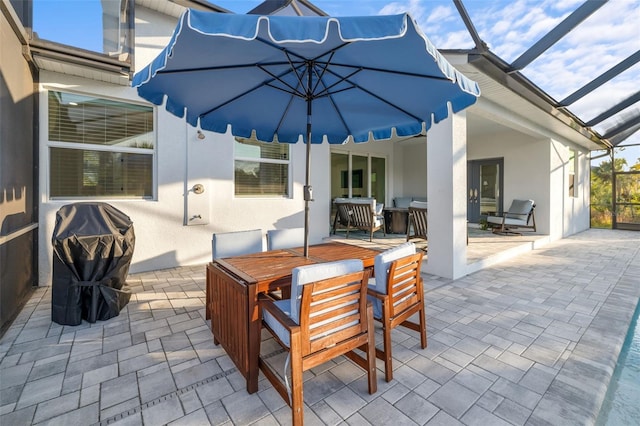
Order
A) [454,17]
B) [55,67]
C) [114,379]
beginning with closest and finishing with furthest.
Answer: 1. [114,379]
2. [55,67]
3. [454,17]

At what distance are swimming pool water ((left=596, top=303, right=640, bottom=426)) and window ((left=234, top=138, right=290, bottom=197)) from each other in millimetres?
5148

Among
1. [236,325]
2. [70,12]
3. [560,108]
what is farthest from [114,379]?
[560,108]

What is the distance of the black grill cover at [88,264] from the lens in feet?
8.75

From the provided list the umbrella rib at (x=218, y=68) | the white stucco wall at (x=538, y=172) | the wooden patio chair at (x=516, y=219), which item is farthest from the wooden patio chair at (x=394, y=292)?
the white stucco wall at (x=538, y=172)

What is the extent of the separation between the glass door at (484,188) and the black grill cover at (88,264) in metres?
9.30

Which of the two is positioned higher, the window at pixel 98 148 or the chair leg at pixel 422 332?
the window at pixel 98 148

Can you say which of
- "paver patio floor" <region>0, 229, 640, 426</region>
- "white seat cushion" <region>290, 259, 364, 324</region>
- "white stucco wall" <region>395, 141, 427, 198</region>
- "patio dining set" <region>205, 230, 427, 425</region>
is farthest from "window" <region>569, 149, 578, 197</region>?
"white seat cushion" <region>290, 259, 364, 324</region>

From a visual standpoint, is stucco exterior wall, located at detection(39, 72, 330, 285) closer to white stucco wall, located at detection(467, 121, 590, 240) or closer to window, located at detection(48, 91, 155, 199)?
window, located at detection(48, 91, 155, 199)

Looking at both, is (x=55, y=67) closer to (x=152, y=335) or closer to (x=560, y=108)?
(x=152, y=335)

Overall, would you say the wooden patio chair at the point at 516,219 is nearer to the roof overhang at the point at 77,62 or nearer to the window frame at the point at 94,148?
the window frame at the point at 94,148

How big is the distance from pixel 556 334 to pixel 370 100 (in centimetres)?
274

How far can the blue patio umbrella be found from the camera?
4.53 feet

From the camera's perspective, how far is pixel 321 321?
1.60 meters

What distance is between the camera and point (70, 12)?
3768mm
